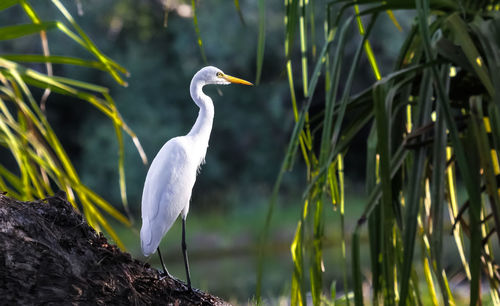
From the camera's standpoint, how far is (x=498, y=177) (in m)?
1.26

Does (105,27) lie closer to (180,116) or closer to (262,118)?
(180,116)

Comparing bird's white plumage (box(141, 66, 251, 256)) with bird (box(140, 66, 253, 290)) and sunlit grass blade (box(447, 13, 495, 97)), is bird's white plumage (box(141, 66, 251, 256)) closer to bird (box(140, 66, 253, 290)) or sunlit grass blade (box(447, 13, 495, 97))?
bird (box(140, 66, 253, 290))

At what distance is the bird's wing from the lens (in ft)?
4.60

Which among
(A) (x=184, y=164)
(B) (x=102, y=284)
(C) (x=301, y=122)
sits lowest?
(B) (x=102, y=284)

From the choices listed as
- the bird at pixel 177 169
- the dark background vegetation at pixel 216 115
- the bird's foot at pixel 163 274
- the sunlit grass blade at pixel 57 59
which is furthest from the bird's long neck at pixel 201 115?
the dark background vegetation at pixel 216 115

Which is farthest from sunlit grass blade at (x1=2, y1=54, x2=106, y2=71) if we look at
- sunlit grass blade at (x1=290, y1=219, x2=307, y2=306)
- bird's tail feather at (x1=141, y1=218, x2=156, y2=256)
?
sunlit grass blade at (x1=290, y1=219, x2=307, y2=306)

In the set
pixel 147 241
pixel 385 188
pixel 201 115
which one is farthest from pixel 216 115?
pixel 385 188

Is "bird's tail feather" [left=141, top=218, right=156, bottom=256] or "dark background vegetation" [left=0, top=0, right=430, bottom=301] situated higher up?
"dark background vegetation" [left=0, top=0, right=430, bottom=301]

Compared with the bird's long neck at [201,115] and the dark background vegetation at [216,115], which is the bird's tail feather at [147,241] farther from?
the dark background vegetation at [216,115]

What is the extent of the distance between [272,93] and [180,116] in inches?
57.9

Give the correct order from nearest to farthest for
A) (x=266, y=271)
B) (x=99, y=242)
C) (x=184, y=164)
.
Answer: (x=99, y=242) < (x=184, y=164) < (x=266, y=271)

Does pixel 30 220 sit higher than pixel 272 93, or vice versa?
pixel 272 93

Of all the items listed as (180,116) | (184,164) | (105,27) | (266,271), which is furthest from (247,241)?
(184,164)

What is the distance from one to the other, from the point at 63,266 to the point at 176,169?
407mm
